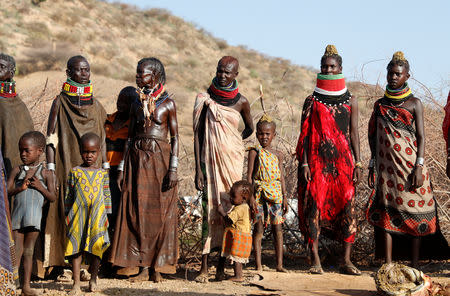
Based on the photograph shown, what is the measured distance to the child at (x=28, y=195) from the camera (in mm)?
5113

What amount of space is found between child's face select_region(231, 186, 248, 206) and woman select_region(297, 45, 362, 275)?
70cm

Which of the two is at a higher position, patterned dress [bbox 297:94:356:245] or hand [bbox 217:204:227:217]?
patterned dress [bbox 297:94:356:245]

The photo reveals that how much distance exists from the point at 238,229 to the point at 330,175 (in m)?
1.15

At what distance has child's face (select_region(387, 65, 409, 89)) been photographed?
6.05m

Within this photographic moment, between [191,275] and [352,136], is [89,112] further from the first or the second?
[352,136]

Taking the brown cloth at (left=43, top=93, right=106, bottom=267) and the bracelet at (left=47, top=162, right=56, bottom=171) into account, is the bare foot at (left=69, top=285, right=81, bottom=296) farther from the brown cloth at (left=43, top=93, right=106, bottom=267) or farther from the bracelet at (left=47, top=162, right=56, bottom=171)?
the bracelet at (left=47, top=162, right=56, bottom=171)

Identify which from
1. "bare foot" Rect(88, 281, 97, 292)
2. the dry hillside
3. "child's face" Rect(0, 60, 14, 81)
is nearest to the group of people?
"child's face" Rect(0, 60, 14, 81)

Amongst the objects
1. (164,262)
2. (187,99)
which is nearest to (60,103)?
(164,262)

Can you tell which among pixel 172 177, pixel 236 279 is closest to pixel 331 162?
pixel 236 279

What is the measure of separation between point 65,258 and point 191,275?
1.58 metres

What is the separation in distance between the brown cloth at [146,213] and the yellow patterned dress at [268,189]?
96 cm

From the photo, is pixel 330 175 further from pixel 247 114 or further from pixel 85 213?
pixel 85 213

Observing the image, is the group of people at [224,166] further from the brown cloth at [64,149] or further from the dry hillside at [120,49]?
the dry hillside at [120,49]

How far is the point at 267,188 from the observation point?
6.28 m
